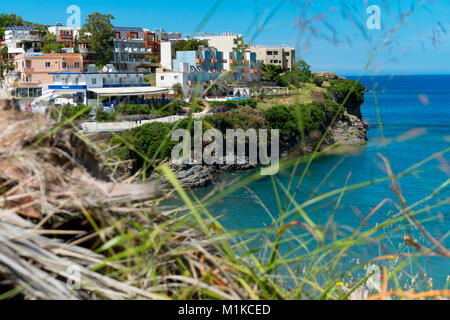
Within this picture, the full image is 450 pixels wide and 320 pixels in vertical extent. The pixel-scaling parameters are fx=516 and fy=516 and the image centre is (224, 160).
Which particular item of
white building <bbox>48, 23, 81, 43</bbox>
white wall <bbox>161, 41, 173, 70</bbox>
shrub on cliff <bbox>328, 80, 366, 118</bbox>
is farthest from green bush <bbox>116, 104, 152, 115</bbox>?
white building <bbox>48, 23, 81, 43</bbox>

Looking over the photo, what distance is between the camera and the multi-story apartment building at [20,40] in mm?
39000

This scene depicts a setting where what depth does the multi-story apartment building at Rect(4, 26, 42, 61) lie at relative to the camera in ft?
128

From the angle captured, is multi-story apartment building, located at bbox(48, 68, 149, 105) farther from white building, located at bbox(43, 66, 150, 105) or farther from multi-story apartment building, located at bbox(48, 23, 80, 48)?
multi-story apartment building, located at bbox(48, 23, 80, 48)

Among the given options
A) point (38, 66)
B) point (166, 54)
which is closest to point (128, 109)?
point (38, 66)

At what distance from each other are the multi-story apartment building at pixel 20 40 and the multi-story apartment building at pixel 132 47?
626cm

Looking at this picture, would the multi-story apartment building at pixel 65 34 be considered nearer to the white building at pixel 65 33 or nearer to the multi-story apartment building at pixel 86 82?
the white building at pixel 65 33

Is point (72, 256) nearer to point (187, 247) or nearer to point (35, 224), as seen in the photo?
point (35, 224)

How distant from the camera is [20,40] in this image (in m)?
40.1

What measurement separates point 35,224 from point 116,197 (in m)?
0.17

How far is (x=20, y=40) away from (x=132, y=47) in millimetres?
8677

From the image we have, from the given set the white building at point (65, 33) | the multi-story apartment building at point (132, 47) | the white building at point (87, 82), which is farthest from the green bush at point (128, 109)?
the white building at point (65, 33)

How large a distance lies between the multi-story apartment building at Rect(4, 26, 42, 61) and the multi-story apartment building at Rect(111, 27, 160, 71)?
6263 mm

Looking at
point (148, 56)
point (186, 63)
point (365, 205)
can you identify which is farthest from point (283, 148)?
point (148, 56)

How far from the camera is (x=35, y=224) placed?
1.05m
